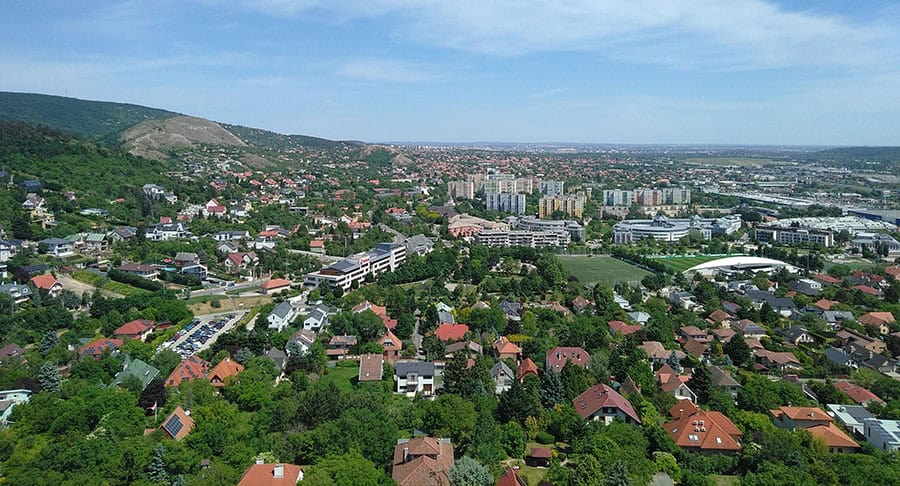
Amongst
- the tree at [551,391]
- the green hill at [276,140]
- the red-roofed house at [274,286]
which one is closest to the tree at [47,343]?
the red-roofed house at [274,286]

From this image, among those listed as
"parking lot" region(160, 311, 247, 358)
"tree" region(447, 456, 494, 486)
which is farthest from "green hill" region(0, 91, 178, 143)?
"tree" region(447, 456, 494, 486)

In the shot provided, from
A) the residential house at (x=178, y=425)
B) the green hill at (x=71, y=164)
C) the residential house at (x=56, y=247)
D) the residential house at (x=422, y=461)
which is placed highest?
the green hill at (x=71, y=164)

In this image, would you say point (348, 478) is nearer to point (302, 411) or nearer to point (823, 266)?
point (302, 411)

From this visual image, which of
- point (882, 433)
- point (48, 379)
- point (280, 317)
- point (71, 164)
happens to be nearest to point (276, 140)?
point (71, 164)

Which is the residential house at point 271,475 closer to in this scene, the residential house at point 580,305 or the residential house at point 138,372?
the residential house at point 138,372

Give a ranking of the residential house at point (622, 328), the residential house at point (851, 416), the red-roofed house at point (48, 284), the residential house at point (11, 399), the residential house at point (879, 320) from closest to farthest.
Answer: the residential house at point (851, 416) < the residential house at point (11, 399) < the residential house at point (622, 328) < the residential house at point (879, 320) < the red-roofed house at point (48, 284)

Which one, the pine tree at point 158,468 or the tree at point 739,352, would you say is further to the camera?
the tree at point 739,352

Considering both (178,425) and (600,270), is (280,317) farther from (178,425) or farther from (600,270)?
(600,270)

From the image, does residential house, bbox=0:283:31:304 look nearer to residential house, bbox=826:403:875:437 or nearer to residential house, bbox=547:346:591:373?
residential house, bbox=547:346:591:373
